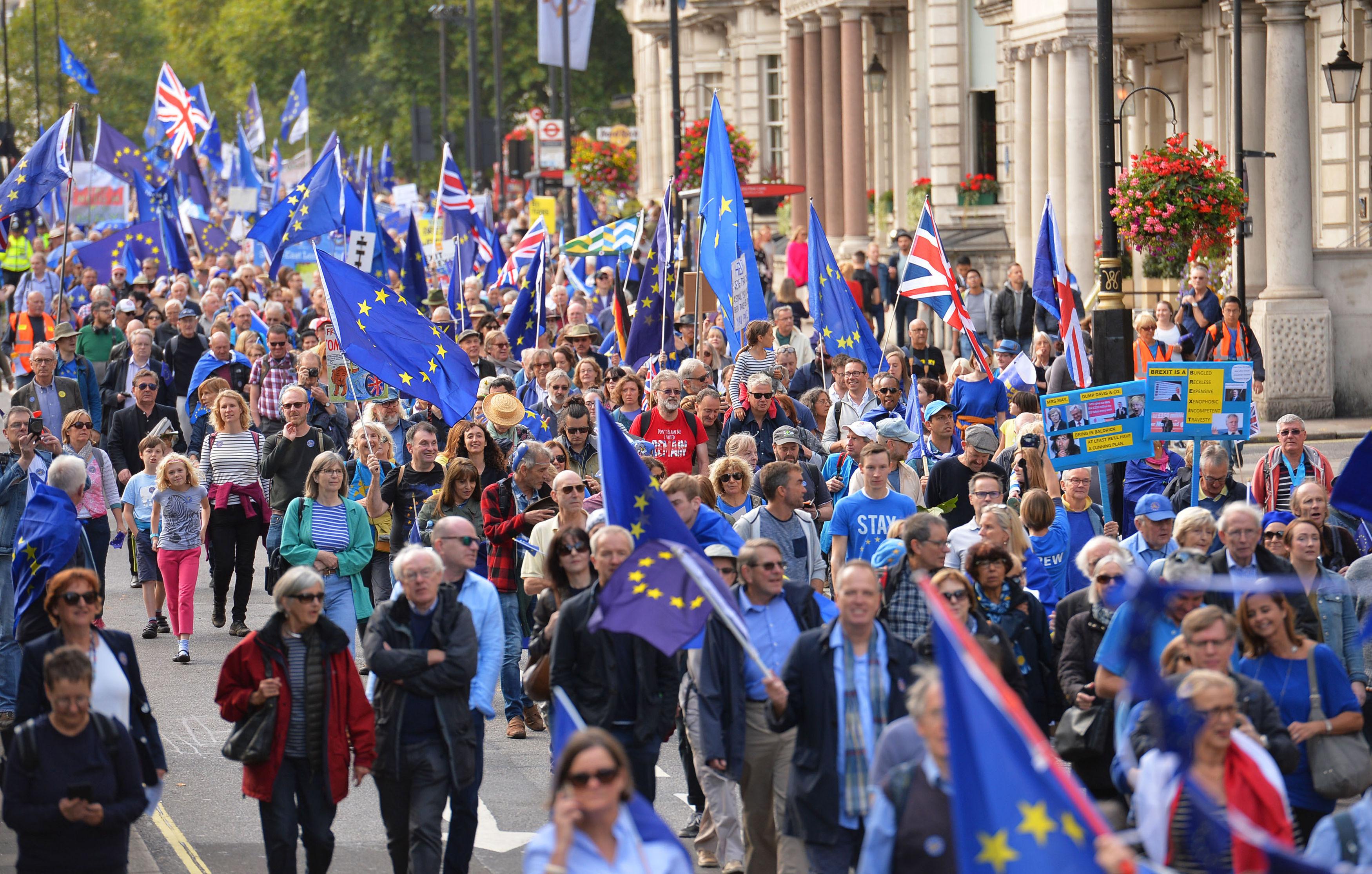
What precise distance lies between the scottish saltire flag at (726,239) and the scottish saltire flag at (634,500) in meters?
7.41

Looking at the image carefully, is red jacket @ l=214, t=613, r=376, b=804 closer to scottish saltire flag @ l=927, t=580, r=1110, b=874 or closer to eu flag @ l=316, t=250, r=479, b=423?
scottish saltire flag @ l=927, t=580, r=1110, b=874

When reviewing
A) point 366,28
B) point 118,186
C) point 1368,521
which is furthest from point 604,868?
point 366,28

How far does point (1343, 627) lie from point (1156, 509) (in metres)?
1.49

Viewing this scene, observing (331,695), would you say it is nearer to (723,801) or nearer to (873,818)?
(723,801)

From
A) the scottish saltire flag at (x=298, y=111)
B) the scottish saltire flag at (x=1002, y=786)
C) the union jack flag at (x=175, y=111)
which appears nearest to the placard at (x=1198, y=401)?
the scottish saltire flag at (x=1002, y=786)

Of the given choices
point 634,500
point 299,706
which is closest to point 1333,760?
point 634,500

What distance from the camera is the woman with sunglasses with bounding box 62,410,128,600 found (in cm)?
1294

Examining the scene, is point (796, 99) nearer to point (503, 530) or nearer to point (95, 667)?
point (503, 530)

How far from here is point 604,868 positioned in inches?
216

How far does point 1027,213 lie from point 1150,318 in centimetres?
1125

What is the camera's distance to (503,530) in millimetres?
11000

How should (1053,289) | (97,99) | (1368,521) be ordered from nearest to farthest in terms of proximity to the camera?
(1368,521) → (1053,289) → (97,99)

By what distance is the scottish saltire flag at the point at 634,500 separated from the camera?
8.36 meters

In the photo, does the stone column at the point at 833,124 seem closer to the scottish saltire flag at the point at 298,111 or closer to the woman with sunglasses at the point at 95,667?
the scottish saltire flag at the point at 298,111
